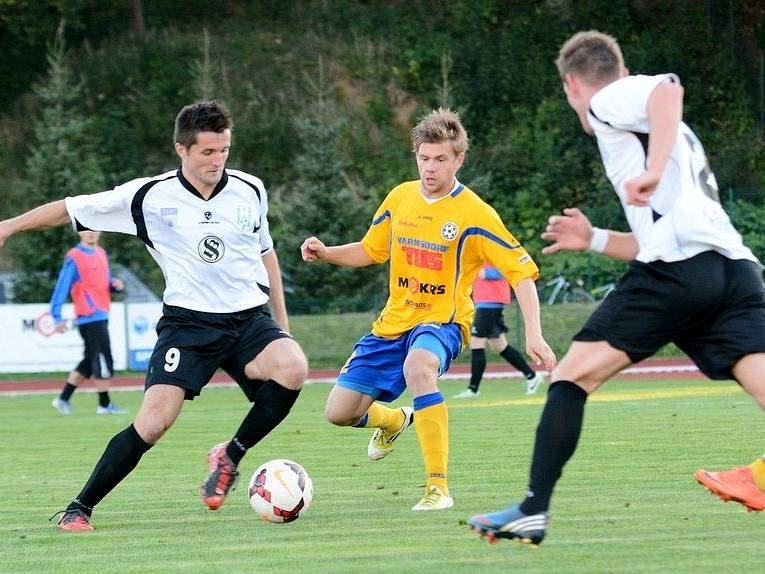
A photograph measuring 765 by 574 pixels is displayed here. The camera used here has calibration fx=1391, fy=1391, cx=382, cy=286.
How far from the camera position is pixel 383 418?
8.38m

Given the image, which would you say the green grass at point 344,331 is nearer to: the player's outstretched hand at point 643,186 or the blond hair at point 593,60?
the blond hair at point 593,60

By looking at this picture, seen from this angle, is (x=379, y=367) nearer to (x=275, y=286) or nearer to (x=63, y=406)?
(x=275, y=286)

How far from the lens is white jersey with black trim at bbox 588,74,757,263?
5.39 metres

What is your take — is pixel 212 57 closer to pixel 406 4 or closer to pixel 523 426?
pixel 406 4

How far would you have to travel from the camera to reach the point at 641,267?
5.49 m

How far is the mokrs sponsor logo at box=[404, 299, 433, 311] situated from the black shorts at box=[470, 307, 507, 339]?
888 centimetres

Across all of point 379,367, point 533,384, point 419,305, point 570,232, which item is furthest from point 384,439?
point 533,384

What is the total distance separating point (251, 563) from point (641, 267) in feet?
6.39

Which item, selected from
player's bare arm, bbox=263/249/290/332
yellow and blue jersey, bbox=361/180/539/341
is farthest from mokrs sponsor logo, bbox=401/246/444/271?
player's bare arm, bbox=263/249/290/332

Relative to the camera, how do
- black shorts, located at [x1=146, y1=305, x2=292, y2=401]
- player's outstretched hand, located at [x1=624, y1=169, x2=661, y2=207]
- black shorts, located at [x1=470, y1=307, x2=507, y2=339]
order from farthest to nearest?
black shorts, located at [x1=470, y1=307, x2=507, y2=339] → black shorts, located at [x1=146, y1=305, x2=292, y2=401] → player's outstretched hand, located at [x1=624, y1=169, x2=661, y2=207]

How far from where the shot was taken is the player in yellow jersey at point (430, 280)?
740 centimetres

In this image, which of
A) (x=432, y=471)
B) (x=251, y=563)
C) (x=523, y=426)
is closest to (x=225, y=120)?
(x=432, y=471)

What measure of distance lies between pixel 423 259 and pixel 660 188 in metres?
2.36

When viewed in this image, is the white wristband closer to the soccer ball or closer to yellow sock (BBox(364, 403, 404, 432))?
the soccer ball
